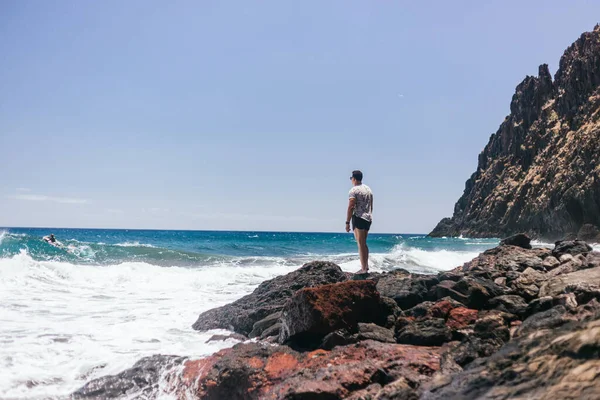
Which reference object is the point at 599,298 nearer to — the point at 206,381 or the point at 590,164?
the point at 206,381

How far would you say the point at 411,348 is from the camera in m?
4.19

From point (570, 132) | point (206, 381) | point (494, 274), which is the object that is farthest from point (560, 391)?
point (570, 132)

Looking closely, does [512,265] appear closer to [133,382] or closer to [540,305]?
[540,305]

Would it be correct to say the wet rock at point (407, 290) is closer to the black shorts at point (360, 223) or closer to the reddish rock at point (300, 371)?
the black shorts at point (360, 223)

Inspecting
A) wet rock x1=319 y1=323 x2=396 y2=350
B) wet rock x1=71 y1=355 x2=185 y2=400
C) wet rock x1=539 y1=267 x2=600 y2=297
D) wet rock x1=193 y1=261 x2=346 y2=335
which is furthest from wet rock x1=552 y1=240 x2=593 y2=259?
wet rock x1=71 y1=355 x2=185 y2=400

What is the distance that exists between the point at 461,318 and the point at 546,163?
62046mm

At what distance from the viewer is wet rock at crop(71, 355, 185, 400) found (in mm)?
4635

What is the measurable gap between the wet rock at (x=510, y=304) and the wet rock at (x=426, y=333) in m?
0.83

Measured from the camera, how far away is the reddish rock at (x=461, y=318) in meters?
4.67

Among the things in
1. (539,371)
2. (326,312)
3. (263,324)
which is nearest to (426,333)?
(326,312)

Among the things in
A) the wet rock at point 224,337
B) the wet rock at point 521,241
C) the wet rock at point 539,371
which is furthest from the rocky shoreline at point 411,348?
the wet rock at point 521,241

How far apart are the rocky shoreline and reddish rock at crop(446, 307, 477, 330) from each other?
1 cm

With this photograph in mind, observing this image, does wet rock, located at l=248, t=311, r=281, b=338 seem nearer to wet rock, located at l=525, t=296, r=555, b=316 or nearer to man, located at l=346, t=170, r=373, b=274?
man, located at l=346, t=170, r=373, b=274

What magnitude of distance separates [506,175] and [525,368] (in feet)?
256
